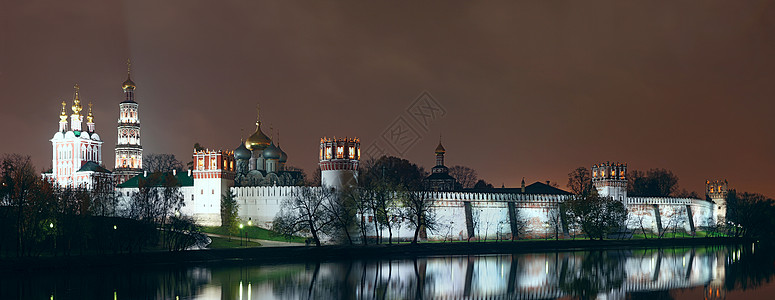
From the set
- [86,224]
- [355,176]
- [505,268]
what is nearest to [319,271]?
[505,268]

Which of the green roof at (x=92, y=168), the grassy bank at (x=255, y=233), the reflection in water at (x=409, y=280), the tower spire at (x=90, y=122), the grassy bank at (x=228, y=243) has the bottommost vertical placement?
the reflection in water at (x=409, y=280)

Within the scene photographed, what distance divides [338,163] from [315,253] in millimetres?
11609

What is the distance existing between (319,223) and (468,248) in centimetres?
1032

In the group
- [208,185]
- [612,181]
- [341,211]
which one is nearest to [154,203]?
[208,185]

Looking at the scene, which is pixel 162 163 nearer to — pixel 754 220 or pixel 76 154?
pixel 76 154

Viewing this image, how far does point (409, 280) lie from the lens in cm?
3653

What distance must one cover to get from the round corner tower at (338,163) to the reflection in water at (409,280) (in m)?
12.3

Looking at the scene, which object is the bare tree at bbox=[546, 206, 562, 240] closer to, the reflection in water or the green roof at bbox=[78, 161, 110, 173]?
the reflection in water

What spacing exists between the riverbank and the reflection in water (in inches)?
74.9

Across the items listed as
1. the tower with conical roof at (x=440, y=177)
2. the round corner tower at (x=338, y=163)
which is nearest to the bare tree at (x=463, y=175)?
the tower with conical roof at (x=440, y=177)

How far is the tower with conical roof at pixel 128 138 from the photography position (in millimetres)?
74688

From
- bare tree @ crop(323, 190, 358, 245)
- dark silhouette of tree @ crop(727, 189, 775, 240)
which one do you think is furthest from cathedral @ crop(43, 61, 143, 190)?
dark silhouette of tree @ crop(727, 189, 775, 240)

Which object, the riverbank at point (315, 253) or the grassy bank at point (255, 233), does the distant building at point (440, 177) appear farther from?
the grassy bank at point (255, 233)

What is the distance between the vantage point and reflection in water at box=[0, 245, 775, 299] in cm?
3136
